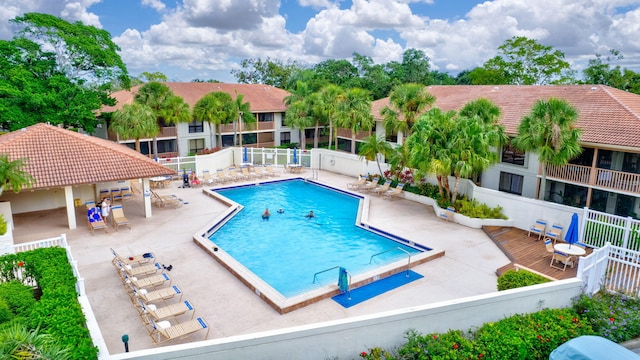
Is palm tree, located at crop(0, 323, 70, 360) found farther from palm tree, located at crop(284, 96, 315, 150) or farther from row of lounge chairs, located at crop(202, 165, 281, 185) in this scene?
palm tree, located at crop(284, 96, 315, 150)

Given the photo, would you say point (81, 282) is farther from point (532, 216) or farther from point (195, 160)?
point (195, 160)

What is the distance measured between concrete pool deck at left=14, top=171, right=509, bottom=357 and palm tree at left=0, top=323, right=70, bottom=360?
319cm

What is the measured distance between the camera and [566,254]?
1348 centimetres

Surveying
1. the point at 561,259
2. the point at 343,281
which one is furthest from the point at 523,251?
the point at 343,281

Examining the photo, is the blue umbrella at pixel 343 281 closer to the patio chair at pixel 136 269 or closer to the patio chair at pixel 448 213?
the patio chair at pixel 136 269

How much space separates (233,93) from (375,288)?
32.3 metres

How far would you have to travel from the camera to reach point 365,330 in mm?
8344

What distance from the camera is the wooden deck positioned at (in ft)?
44.1

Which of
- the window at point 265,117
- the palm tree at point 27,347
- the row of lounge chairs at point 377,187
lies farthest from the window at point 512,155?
the window at point 265,117

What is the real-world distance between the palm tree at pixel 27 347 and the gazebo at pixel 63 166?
1130 centimetres

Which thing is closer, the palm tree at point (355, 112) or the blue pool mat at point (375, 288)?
the blue pool mat at point (375, 288)

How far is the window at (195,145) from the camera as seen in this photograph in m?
36.7

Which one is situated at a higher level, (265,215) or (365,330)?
(365,330)

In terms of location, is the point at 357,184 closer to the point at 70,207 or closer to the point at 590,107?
the point at 590,107
